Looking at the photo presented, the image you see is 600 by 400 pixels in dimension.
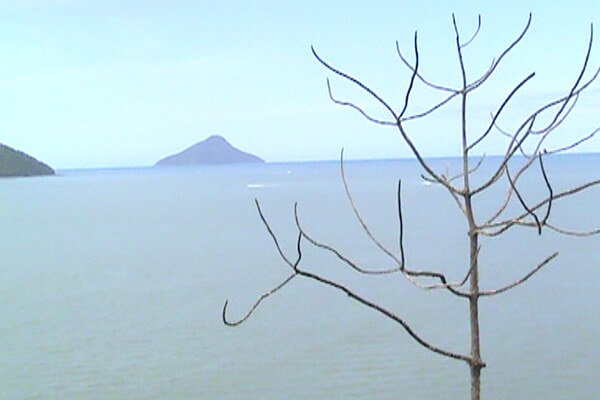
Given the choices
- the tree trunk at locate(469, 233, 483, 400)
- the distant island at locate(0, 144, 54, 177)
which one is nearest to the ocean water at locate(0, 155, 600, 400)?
the tree trunk at locate(469, 233, 483, 400)

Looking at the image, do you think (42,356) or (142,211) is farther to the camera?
(142,211)

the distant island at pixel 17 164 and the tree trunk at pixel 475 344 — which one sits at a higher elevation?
the distant island at pixel 17 164

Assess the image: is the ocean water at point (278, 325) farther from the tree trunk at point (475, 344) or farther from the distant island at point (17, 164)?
the distant island at point (17, 164)

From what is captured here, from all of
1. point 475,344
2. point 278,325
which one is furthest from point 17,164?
point 475,344

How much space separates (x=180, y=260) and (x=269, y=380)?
8.28 m

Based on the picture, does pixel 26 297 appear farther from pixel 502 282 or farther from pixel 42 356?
pixel 502 282

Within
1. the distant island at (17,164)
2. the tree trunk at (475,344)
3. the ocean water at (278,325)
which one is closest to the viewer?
the tree trunk at (475,344)

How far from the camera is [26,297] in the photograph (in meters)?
12.4

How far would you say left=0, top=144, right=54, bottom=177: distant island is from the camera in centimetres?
9491

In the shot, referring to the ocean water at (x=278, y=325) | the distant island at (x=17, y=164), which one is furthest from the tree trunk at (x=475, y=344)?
the distant island at (x=17, y=164)

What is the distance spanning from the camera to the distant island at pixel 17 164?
311 feet

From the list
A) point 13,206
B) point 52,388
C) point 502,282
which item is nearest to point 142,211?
point 13,206

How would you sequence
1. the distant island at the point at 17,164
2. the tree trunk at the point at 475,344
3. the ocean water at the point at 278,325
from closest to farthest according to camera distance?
the tree trunk at the point at 475,344
the ocean water at the point at 278,325
the distant island at the point at 17,164

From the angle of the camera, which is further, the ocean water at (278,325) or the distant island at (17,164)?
the distant island at (17,164)
